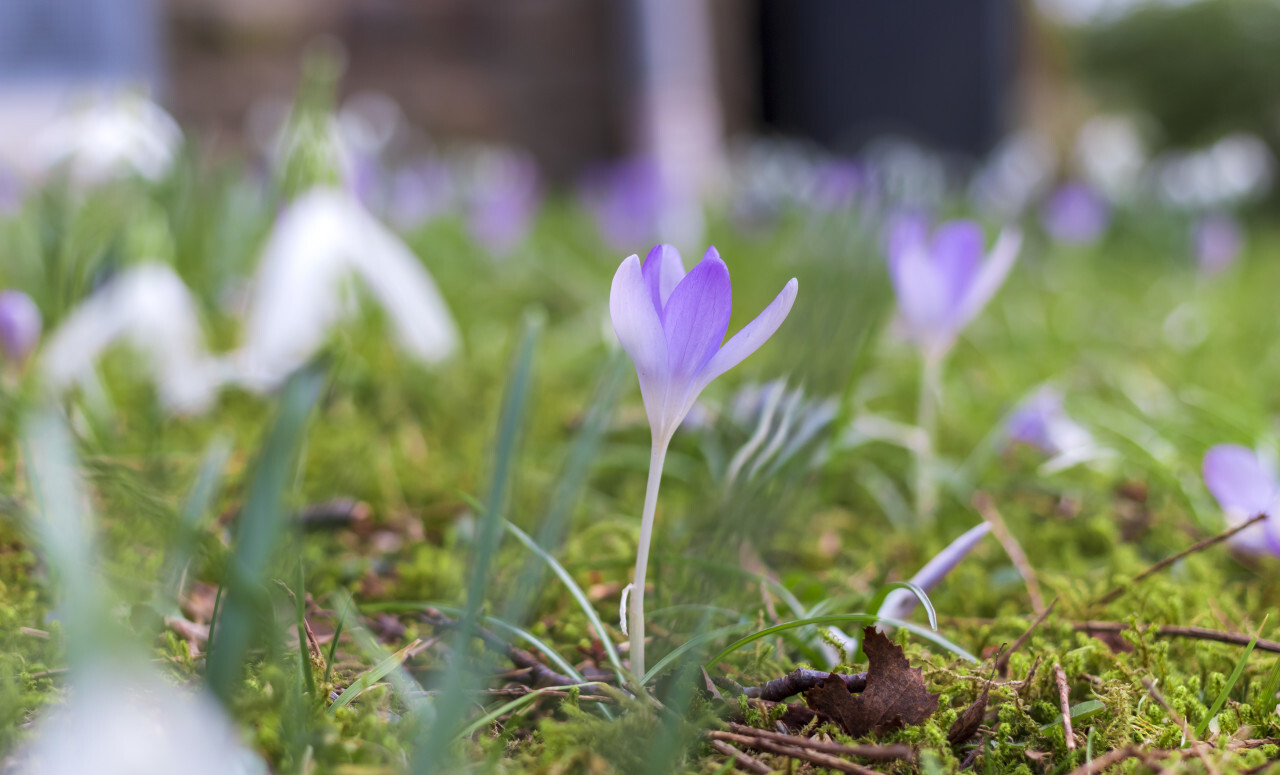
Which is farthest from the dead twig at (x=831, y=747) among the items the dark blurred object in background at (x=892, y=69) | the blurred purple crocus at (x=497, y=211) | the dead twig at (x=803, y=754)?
the dark blurred object in background at (x=892, y=69)

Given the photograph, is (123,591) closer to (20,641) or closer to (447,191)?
(20,641)

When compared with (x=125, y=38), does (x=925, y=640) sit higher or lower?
lower

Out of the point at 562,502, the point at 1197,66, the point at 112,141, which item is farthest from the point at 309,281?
the point at 1197,66

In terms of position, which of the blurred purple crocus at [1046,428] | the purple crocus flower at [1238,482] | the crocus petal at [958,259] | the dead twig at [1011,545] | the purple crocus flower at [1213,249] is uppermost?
the crocus petal at [958,259]

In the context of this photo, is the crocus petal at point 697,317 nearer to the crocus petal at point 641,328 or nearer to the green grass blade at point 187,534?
the crocus petal at point 641,328

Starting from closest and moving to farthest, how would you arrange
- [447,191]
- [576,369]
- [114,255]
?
[114,255]
[576,369]
[447,191]

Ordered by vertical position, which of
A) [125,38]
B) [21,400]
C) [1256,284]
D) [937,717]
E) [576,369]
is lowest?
[1256,284]

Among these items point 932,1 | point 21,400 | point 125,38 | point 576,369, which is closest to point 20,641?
point 21,400

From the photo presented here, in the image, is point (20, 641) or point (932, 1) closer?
point (20, 641)
